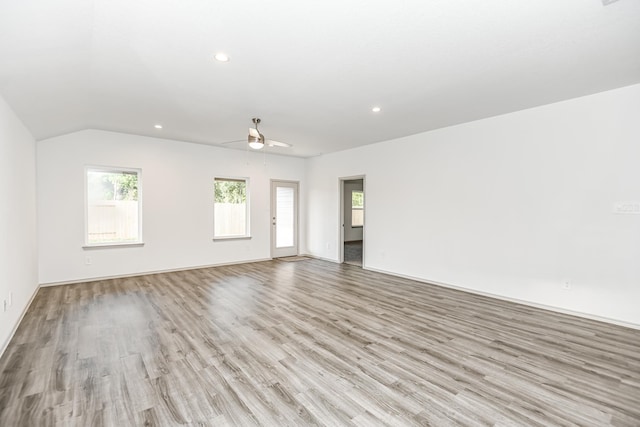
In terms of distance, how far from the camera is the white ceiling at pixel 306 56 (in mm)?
2082

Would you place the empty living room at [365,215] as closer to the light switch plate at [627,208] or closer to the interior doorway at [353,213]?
the light switch plate at [627,208]

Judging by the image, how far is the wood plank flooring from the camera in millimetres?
2004

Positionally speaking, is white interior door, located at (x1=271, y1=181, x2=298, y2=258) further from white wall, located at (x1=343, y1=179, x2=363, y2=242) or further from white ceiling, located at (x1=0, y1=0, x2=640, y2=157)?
white ceiling, located at (x1=0, y1=0, x2=640, y2=157)

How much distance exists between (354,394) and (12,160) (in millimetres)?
4251

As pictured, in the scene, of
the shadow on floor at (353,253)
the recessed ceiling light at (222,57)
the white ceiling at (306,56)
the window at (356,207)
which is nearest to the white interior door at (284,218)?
the shadow on floor at (353,253)

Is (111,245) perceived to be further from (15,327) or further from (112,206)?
(15,327)

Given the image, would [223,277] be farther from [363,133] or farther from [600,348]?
[600,348]

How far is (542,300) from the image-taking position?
163 inches

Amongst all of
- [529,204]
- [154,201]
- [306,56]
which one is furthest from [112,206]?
[529,204]

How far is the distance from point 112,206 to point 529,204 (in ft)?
23.2

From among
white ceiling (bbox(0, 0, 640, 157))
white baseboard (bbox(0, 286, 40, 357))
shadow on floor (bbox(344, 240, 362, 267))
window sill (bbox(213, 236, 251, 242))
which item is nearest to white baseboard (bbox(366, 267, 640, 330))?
shadow on floor (bbox(344, 240, 362, 267))

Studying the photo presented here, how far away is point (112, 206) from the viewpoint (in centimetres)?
576

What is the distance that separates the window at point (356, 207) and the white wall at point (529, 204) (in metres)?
4.70

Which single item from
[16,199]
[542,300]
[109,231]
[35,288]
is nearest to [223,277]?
[109,231]
